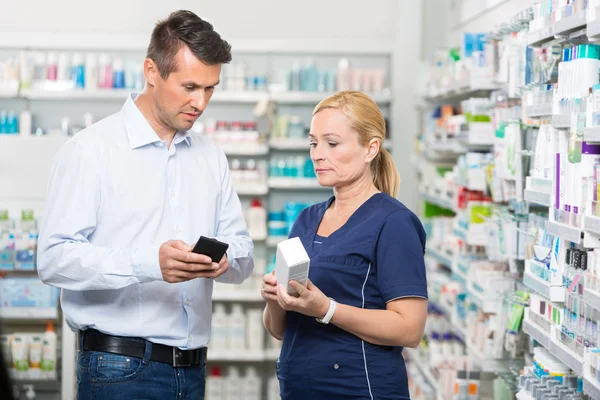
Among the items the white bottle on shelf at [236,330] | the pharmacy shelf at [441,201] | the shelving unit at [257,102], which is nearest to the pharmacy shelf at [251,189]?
the shelving unit at [257,102]

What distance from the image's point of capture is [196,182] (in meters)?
2.65

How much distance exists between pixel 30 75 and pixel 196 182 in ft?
16.4

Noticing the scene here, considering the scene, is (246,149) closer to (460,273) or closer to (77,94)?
(77,94)

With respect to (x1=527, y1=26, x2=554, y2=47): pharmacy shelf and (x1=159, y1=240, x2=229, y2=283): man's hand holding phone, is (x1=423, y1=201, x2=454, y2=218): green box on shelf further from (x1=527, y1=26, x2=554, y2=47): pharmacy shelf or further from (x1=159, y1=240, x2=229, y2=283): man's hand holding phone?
(x1=159, y1=240, x2=229, y2=283): man's hand holding phone

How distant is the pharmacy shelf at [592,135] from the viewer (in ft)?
7.85

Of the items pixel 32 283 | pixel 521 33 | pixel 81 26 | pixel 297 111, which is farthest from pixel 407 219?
pixel 81 26

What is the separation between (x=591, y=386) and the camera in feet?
8.03

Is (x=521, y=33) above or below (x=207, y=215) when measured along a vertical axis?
above

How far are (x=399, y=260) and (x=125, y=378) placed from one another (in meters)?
0.85

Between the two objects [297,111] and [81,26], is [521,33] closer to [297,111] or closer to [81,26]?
[297,111]

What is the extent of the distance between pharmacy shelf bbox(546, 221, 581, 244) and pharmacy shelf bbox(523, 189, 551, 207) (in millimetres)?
113

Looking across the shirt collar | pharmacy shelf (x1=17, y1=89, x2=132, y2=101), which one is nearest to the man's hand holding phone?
the shirt collar

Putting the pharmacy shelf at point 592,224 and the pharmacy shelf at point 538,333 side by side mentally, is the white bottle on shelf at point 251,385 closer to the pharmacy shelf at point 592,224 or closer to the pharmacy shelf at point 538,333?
the pharmacy shelf at point 538,333

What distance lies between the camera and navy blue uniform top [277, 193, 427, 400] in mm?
2350
